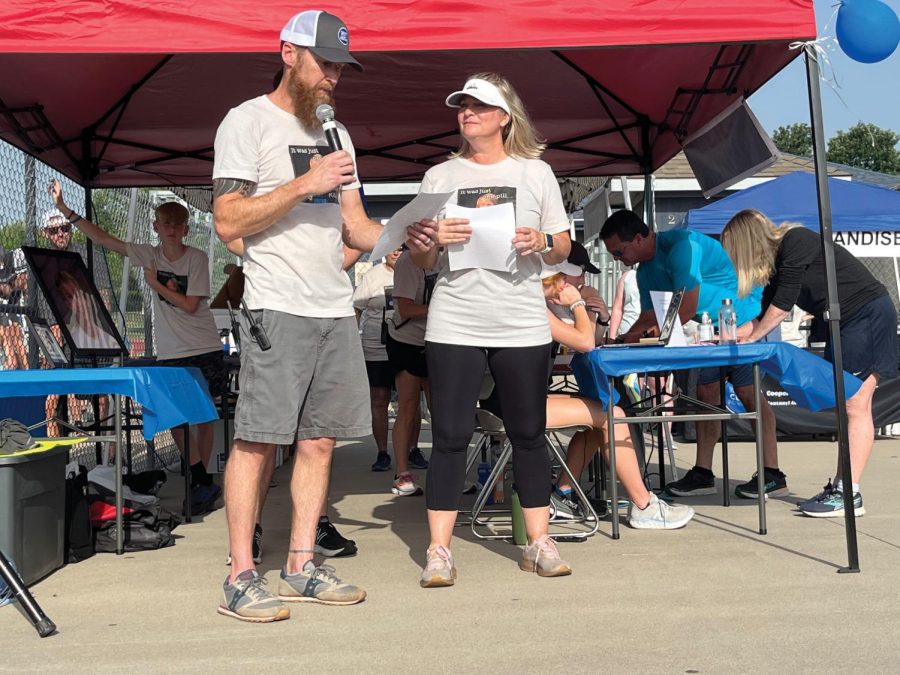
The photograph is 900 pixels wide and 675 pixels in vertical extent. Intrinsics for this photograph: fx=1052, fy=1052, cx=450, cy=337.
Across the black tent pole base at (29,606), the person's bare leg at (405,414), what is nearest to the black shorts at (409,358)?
the person's bare leg at (405,414)

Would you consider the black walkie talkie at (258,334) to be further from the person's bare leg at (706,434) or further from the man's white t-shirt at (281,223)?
the person's bare leg at (706,434)

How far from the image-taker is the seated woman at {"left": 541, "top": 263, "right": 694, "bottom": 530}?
190 inches

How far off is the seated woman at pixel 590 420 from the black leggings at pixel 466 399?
0.73 metres

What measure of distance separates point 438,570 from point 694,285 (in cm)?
270

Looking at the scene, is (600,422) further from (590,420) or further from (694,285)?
(694,285)

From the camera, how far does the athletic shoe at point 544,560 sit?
4.09 m

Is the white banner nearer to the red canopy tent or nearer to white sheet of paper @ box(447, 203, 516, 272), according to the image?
the red canopy tent

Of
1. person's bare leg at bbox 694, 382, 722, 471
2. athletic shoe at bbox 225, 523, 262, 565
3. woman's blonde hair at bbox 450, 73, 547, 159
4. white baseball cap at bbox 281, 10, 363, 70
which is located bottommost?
athletic shoe at bbox 225, 523, 262, 565

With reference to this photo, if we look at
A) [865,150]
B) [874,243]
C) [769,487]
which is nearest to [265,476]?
[769,487]

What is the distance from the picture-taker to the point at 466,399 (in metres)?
4.03

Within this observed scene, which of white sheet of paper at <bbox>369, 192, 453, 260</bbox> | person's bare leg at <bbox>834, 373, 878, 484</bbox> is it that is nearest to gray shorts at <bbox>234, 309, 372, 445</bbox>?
white sheet of paper at <bbox>369, 192, 453, 260</bbox>

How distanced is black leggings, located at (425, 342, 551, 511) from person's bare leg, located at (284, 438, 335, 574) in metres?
0.48

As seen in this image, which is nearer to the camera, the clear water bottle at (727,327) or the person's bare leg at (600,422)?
the person's bare leg at (600,422)

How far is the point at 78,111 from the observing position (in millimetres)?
7039
